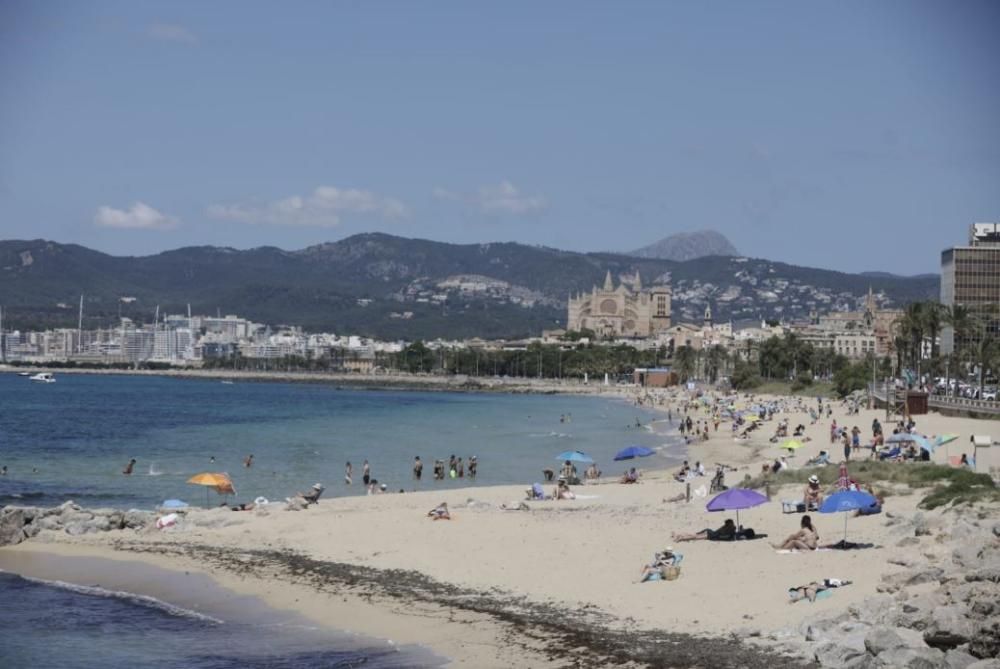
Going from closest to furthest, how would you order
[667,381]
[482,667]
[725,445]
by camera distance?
[482,667] < [725,445] < [667,381]

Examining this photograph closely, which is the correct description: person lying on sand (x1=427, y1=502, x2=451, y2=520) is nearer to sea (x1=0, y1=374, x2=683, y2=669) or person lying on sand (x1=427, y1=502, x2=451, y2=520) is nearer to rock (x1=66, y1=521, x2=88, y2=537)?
rock (x1=66, y1=521, x2=88, y2=537)

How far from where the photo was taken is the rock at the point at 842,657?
1239 cm

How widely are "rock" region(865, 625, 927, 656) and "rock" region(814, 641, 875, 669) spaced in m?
0.12

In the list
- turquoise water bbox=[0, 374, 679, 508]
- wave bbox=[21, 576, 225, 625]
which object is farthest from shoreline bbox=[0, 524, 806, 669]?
turquoise water bbox=[0, 374, 679, 508]

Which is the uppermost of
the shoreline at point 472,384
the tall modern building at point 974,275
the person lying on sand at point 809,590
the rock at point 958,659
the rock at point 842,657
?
the tall modern building at point 974,275

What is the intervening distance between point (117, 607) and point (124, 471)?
21288 millimetres

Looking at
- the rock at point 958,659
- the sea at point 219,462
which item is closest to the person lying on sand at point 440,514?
the sea at point 219,462

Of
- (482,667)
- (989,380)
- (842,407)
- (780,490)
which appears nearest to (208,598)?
(482,667)

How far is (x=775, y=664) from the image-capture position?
13.2 metres

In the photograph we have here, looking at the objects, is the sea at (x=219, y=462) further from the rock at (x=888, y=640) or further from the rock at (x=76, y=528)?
the rock at (x=888, y=640)

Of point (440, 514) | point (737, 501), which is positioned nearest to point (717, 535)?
point (737, 501)

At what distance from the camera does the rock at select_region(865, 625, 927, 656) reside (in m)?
12.2

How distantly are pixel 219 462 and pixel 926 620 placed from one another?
3370cm

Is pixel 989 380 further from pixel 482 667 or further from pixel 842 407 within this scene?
pixel 482 667
